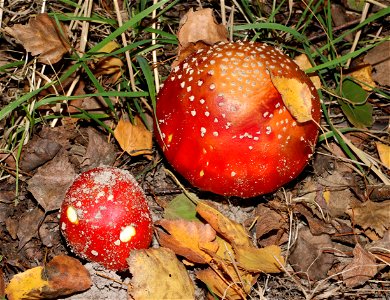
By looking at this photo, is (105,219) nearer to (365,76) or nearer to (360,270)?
(360,270)

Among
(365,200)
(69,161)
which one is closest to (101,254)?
(69,161)

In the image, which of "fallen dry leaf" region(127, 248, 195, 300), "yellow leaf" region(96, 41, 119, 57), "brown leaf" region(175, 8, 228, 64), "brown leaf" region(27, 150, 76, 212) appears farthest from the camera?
"yellow leaf" region(96, 41, 119, 57)

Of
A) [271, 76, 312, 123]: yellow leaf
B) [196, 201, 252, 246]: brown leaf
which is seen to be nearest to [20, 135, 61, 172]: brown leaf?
[196, 201, 252, 246]: brown leaf

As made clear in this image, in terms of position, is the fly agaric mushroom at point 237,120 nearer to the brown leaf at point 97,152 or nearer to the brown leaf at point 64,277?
the brown leaf at point 97,152

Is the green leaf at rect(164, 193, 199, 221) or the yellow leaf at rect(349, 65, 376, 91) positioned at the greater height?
the yellow leaf at rect(349, 65, 376, 91)

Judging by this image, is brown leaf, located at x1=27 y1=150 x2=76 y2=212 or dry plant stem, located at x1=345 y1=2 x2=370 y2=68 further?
dry plant stem, located at x1=345 y1=2 x2=370 y2=68

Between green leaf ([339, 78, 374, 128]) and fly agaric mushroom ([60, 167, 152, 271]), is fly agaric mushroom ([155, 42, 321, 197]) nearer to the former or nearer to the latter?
fly agaric mushroom ([60, 167, 152, 271])

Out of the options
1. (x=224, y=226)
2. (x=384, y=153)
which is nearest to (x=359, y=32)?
(x=384, y=153)

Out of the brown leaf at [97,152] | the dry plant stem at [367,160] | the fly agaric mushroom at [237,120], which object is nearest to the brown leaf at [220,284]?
the fly agaric mushroom at [237,120]
